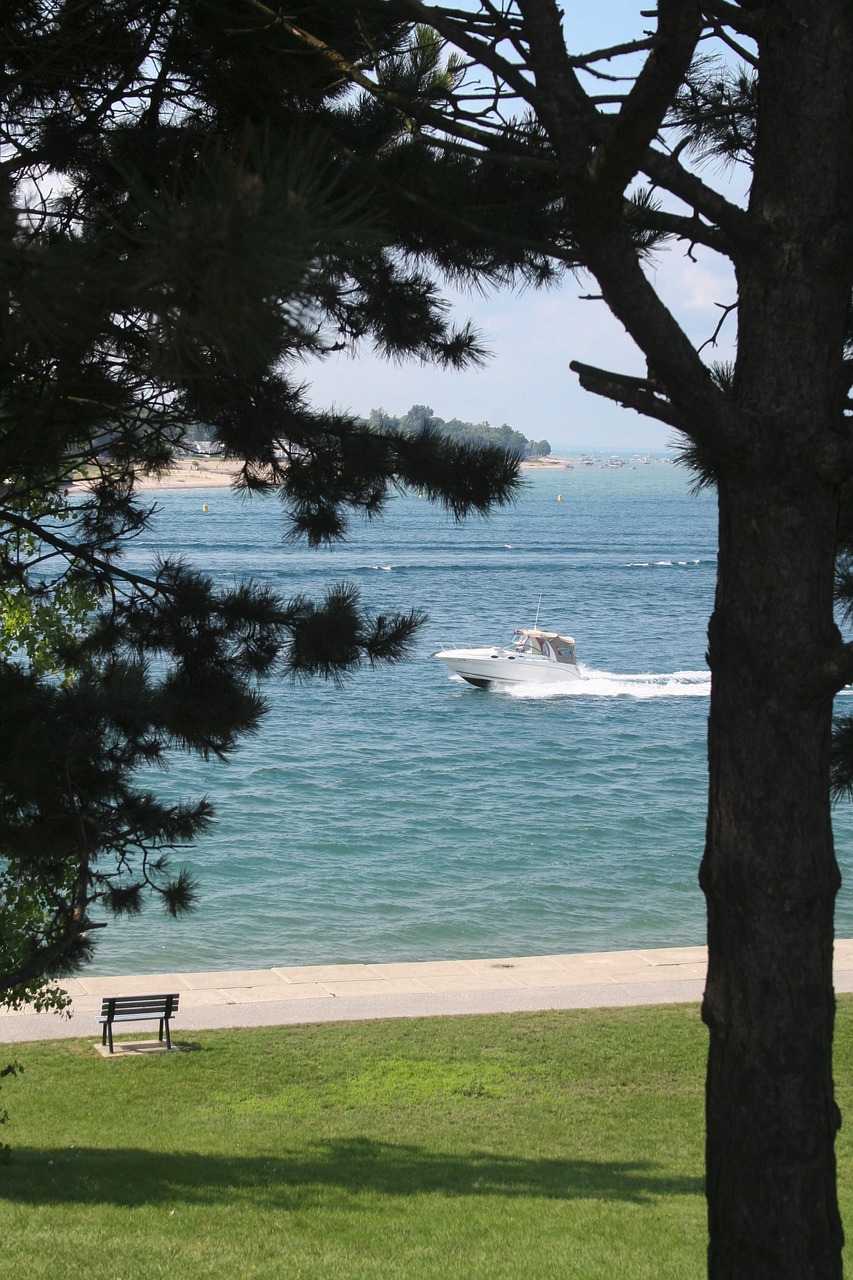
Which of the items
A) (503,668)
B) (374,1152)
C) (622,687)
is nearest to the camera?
(374,1152)

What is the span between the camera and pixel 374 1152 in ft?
25.8

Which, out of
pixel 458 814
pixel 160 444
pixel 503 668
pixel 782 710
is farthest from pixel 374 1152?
pixel 503 668

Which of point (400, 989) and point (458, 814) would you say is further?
point (458, 814)

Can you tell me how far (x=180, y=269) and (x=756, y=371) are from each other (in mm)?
1708

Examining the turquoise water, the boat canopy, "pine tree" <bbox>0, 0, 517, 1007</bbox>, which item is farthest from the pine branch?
the boat canopy

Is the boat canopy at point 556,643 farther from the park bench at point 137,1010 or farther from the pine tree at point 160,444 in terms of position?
the pine tree at point 160,444

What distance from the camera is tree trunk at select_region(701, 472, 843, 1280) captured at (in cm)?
287

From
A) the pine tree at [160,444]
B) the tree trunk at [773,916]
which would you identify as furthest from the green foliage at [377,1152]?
the tree trunk at [773,916]

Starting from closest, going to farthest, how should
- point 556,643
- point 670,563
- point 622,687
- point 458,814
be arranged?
1. point 458,814
2. point 556,643
3. point 622,687
4. point 670,563

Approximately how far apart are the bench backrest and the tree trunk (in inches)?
325

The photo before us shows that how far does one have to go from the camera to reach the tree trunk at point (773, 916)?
2.87m

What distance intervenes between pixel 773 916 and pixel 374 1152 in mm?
5658

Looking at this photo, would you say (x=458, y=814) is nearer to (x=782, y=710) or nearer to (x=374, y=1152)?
(x=374, y=1152)

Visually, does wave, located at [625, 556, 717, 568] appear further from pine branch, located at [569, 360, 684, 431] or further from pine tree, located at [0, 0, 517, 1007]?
pine branch, located at [569, 360, 684, 431]
